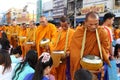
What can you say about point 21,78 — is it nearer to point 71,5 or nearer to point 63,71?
point 63,71

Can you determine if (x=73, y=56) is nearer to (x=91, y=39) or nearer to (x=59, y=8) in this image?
(x=91, y=39)

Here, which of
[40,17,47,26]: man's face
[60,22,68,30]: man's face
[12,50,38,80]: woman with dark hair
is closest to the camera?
[12,50,38,80]: woman with dark hair

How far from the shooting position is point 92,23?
4.62 metres

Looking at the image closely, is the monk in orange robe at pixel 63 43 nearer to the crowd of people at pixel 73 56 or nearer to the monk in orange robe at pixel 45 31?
the crowd of people at pixel 73 56

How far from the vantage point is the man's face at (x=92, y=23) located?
4613 millimetres

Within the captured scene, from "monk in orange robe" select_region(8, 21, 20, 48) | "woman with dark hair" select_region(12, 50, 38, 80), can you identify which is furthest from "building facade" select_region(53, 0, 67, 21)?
"woman with dark hair" select_region(12, 50, 38, 80)

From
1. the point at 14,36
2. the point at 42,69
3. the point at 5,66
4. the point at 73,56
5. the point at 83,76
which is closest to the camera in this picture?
the point at 83,76

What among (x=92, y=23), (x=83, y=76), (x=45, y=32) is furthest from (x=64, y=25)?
(x=83, y=76)

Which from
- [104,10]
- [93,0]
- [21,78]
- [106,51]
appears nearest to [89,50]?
[106,51]

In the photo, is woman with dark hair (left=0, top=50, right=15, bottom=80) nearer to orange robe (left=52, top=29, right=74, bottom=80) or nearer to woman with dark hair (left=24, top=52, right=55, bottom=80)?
woman with dark hair (left=24, top=52, right=55, bottom=80)

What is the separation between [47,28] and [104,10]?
26.9 m

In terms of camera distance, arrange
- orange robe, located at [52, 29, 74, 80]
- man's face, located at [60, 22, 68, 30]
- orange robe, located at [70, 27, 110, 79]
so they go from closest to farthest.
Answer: orange robe, located at [70, 27, 110, 79] < man's face, located at [60, 22, 68, 30] < orange robe, located at [52, 29, 74, 80]

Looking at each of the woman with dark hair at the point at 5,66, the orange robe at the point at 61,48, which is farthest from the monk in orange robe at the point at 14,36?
the woman with dark hair at the point at 5,66

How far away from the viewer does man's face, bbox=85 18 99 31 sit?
4613 mm
